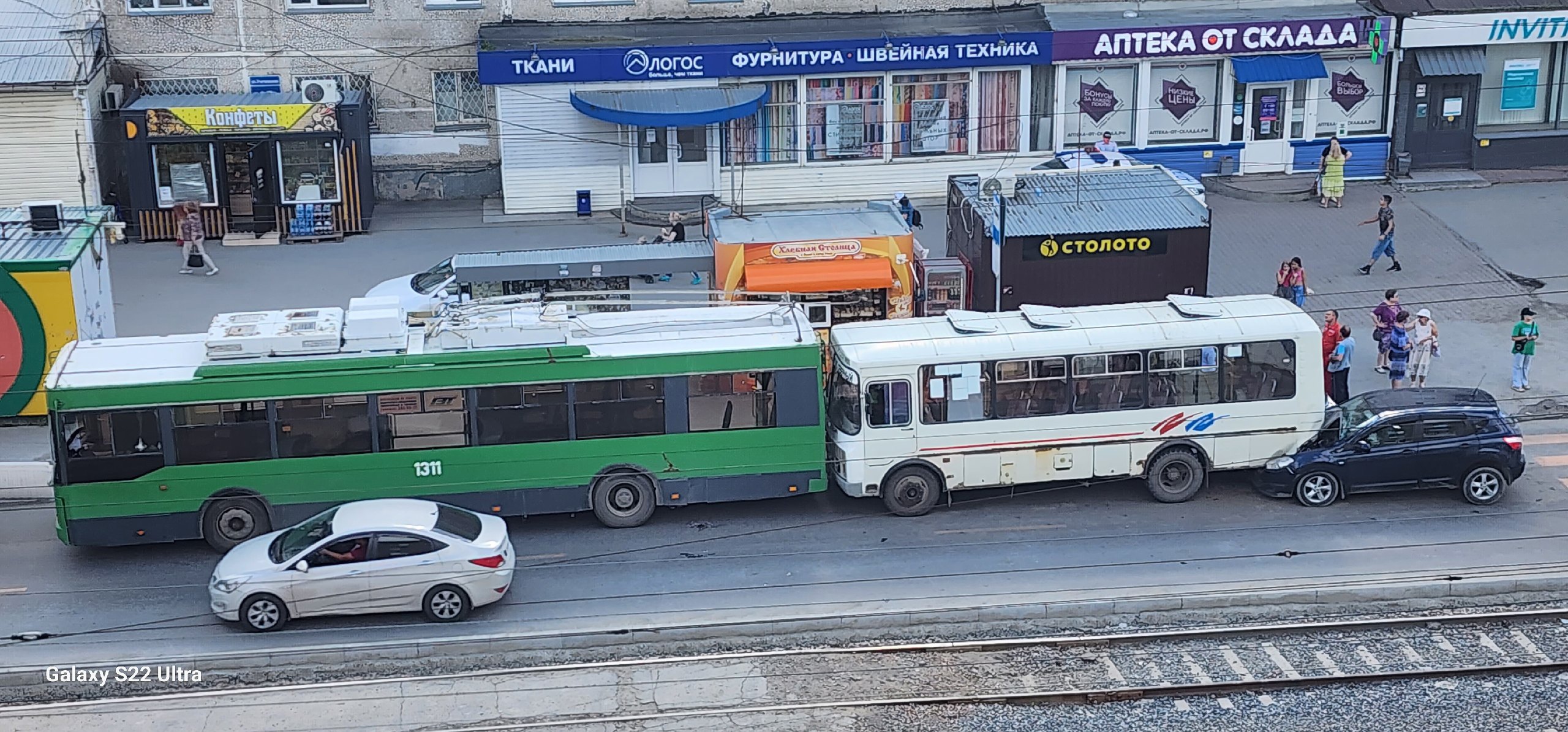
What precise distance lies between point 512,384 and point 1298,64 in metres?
22.7

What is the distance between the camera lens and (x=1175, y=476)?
70.8 ft

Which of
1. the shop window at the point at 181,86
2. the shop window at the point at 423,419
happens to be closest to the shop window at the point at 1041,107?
the shop window at the point at 181,86

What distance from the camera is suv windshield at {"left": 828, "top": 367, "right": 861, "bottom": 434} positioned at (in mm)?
21031

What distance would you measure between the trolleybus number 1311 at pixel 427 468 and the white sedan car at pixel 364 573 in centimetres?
212

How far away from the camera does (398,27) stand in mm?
36344

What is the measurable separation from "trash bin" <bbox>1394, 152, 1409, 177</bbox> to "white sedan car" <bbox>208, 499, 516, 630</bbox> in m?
26.0

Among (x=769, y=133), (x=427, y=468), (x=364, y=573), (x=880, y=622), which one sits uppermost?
(x=769, y=133)

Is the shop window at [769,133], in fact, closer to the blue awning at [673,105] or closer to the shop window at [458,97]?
the blue awning at [673,105]

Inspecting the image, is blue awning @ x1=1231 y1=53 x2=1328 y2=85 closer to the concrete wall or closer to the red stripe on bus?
the concrete wall

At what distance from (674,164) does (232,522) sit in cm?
1755

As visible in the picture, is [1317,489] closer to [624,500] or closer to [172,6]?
[624,500]

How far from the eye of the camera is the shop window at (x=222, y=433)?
2002 centimetres

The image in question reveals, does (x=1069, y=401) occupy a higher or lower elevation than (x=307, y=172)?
lower

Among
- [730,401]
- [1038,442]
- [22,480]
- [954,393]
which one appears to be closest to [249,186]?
[22,480]
